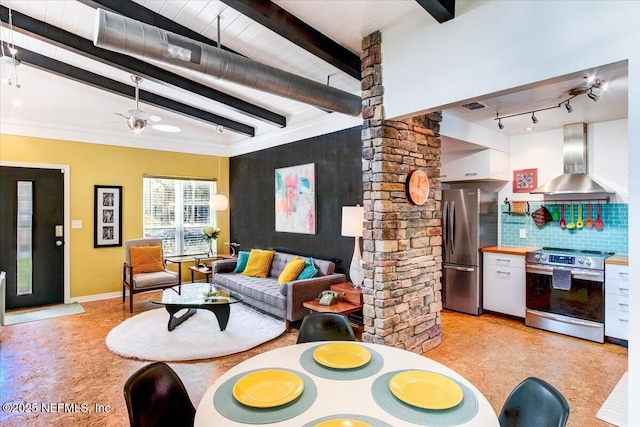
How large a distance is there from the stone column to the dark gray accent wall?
101 cm

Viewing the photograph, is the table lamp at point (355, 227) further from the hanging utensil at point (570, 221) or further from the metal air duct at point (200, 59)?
the hanging utensil at point (570, 221)

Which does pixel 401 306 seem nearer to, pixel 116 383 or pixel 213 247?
pixel 116 383

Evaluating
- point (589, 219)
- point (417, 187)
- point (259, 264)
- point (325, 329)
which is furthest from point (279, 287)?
point (589, 219)

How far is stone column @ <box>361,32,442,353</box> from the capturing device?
318 centimetres

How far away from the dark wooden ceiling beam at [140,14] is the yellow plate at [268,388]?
3107 millimetres

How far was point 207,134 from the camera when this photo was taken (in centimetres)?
670

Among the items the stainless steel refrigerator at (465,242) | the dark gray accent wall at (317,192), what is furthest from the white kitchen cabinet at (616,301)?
the dark gray accent wall at (317,192)

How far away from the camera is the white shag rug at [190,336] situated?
11.5 feet

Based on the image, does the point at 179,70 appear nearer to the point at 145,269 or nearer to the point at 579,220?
the point at 145,269

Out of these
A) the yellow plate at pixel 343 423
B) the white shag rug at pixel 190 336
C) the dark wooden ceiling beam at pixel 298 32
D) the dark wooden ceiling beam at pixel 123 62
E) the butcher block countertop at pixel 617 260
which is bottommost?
the white shag rug at pixel 190 336

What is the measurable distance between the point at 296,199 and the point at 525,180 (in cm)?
336

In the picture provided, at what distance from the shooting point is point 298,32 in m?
3.01

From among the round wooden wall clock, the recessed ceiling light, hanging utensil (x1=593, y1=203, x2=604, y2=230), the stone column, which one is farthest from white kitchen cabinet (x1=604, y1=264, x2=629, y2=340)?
the recessed ceiling light

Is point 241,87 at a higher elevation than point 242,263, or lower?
higher
